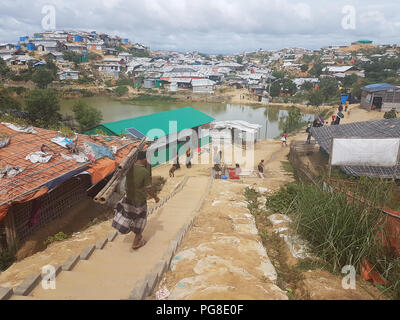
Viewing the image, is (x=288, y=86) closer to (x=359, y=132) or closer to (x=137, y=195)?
(x=359, y=132)

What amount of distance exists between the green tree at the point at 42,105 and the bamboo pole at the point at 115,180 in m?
20.4

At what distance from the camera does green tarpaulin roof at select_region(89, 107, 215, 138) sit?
47.2ft

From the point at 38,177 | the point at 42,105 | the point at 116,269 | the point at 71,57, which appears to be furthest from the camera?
the point at 71,57

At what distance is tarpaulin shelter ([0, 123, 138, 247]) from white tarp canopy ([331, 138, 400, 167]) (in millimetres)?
6761

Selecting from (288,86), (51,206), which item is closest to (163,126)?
(51,206)

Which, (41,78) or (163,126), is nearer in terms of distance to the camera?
(163,126)

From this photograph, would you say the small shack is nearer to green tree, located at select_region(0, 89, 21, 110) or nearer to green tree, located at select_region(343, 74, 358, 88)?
green tree, located at select_region(343, 74, 358, 88)

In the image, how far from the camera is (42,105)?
21828mm

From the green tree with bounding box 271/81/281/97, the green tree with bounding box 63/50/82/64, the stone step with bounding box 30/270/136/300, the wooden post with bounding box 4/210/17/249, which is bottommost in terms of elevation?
the wooden post with bounding box 4/210/17/249

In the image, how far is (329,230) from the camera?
405cm

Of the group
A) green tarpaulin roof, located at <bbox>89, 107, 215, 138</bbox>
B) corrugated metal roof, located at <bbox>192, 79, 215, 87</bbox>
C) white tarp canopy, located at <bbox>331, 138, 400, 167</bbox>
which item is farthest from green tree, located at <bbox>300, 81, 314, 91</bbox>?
white tarp canopy, located at <bbox>331, 138, 400, 167</bbox>

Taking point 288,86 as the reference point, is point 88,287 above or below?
below

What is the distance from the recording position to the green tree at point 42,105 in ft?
70.7

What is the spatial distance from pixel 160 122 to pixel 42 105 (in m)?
12.1
